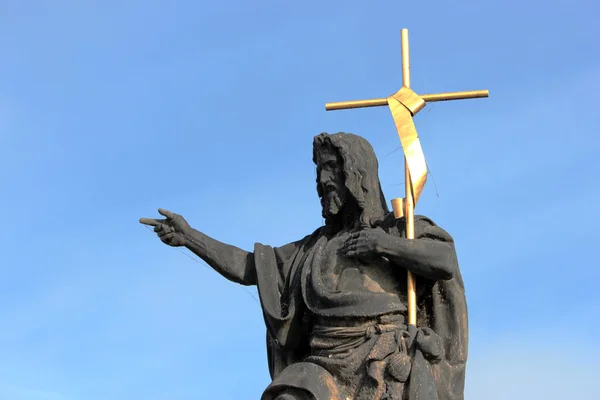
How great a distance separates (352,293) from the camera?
10500 millimetres

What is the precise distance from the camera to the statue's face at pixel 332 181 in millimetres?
11180

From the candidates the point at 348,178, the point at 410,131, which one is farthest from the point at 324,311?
the point at 410,131

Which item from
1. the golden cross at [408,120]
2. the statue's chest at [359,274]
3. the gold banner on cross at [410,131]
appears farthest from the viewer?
the gold banner on cross at [410,131]

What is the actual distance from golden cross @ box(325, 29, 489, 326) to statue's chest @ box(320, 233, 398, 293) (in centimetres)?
39

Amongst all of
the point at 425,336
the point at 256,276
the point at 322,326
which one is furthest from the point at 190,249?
the point at 425,336

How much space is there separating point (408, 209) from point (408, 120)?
0.95 metres

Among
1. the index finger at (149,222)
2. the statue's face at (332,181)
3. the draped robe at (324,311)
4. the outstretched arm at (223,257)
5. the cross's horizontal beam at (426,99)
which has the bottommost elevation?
the draped robe at (324,311)

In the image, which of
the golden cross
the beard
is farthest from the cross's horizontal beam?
the beard

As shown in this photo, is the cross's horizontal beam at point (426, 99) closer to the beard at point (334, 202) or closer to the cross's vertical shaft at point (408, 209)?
the cross's vertical shaft at point (408, 209)

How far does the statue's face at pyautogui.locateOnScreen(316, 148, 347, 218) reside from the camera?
36.7 ft

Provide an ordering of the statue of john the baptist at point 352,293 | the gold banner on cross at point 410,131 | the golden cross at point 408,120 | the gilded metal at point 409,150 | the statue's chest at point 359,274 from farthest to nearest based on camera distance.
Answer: the gold banner on cross at point 410,131
the golden cross at point 408,120
the gilded metal at point 409,150
the statue's chest at point 359,274
the statue of john the baptist at point 352,293

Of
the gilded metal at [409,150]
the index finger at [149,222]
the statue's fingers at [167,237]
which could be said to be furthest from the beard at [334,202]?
the index finger at [149,222]

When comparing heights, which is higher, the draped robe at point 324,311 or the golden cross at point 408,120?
the golden cross at point 408,120

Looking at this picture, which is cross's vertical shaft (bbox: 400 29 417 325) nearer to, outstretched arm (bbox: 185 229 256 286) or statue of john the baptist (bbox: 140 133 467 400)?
statue of john the baptist (bbox: 140 133 467 400)
